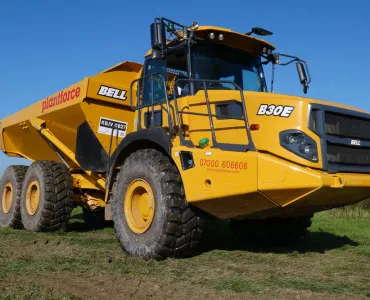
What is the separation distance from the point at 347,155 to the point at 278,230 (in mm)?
2140

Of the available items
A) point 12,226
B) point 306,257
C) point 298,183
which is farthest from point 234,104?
point 12,226

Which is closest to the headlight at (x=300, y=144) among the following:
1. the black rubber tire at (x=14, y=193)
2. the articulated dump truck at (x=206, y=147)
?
the articulated dump truck at (x=206, y=147)

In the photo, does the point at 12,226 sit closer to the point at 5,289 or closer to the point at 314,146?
the point at 5,289

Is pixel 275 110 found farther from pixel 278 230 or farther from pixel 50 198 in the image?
pixel 50 198

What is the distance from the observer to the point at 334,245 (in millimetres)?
6969

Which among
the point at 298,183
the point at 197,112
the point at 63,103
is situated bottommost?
the point at 298,183

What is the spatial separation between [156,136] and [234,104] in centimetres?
101

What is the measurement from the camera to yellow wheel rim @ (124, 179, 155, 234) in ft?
18.8

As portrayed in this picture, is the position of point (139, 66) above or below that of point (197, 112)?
above

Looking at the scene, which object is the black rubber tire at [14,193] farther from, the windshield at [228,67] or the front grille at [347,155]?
the front grille at [347,155]

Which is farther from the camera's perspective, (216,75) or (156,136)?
(216,75)

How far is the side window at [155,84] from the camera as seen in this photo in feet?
20.6

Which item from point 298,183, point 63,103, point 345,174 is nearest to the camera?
point 298,183

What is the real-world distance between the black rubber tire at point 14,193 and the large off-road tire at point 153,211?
3.65m
